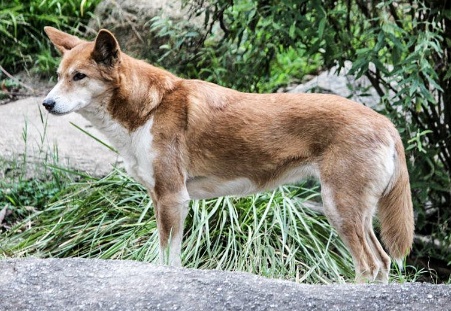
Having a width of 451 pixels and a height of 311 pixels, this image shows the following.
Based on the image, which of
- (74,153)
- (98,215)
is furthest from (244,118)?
(74,153)

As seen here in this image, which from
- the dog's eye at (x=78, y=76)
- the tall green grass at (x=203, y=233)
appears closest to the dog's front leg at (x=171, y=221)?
the tall green grass at (x=203, y=233)

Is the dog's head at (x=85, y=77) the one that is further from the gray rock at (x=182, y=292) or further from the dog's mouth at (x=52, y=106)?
the gray rock at (x=182, y=292)

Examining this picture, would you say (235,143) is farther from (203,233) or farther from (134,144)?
(203,233)

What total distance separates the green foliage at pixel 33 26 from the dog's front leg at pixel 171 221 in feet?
14.1

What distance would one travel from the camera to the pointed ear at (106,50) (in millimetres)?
5500

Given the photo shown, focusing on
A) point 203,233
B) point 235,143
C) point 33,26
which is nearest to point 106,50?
point 235,143

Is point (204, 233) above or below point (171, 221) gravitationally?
below

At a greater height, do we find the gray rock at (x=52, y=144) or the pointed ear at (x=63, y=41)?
the pointed ear at (x=63, y=41)

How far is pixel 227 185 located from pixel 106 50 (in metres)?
1.16

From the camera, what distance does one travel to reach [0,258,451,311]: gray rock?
402cm

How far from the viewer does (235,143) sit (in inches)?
222

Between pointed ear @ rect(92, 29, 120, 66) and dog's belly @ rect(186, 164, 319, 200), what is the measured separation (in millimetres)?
919

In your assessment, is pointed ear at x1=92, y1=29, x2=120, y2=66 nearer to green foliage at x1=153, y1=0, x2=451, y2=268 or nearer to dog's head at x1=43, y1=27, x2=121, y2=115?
dog's head at x1=43, y1=27, x2=121, y2=115

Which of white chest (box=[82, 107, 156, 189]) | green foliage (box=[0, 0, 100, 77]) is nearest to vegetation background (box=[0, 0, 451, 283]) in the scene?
white chest (box=[82, 107, 156, 189])
